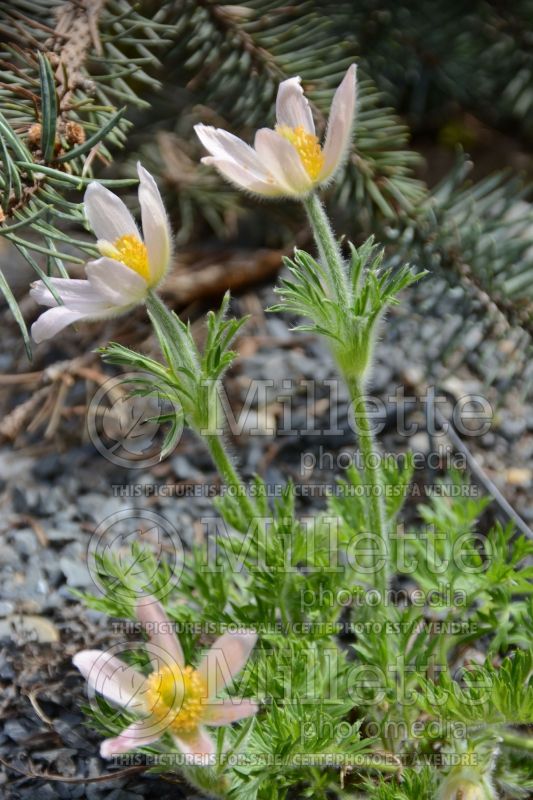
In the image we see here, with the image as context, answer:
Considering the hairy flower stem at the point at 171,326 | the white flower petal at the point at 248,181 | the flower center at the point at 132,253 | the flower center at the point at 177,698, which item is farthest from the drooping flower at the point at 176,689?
the white flower petal at the point at 248,181

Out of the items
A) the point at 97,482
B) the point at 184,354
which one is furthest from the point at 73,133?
the point at 97,482

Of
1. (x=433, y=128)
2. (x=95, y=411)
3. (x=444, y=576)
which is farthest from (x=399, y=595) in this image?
(x=433, y=128)

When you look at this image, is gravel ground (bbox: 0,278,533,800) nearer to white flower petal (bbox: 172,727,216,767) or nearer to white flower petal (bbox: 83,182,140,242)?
white flower petal (bbox: 172,727,216,767)

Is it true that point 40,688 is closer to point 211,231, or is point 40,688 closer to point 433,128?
point 211,231

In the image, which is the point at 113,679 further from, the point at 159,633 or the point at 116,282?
the point at 116,282

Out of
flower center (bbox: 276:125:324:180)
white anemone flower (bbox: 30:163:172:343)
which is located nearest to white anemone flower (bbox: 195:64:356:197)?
flower center (bbox: 276:125:324:180)

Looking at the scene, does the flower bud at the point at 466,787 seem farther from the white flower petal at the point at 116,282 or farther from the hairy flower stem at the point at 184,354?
the white flower petal at the point at 116,282
